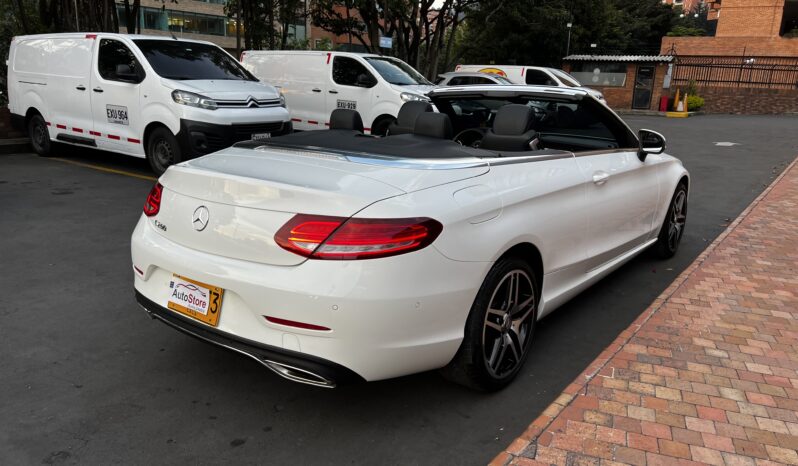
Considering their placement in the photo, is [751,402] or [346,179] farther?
[751,402]

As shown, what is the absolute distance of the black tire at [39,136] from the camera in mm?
10203

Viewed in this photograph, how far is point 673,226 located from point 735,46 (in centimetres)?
3939

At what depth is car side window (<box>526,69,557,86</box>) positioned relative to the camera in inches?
798

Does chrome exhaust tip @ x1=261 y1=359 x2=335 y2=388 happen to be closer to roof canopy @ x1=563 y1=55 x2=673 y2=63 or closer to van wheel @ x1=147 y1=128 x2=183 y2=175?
van wheel @ x1=147 y1=128 x2=183 y2=175

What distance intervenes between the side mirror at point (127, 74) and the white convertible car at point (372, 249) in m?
5.73

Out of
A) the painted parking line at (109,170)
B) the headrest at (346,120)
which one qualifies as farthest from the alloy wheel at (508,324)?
the painted parking line at (109,170)

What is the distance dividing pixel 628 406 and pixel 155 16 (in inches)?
2349

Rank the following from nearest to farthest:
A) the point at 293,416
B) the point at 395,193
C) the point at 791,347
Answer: the point at 395,193, the point at 293,416, the point at 791,347

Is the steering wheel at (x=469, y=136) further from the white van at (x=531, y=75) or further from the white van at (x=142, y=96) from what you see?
the white van at (x=531, y=75)

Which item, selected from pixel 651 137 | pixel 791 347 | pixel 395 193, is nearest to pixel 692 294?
pixel 791 347

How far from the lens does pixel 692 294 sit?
185 inches

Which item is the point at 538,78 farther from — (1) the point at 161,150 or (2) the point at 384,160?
(2) the point at 384,160

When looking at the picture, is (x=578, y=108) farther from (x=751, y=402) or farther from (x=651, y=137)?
(x=751, y=402)

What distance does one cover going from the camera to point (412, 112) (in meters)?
4.41
